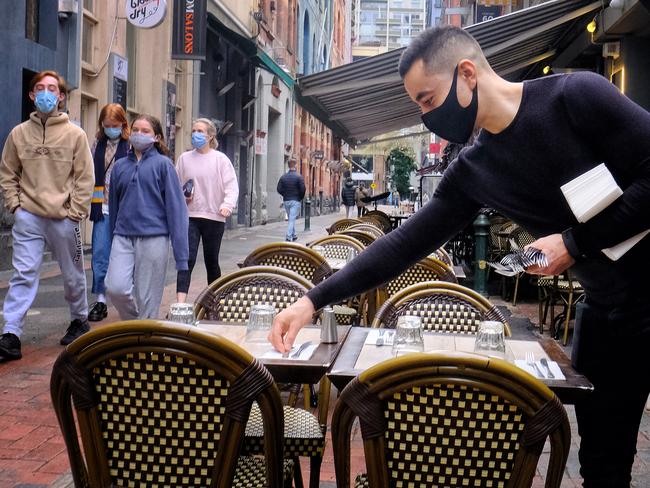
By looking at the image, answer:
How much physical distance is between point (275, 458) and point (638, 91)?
39.6 ft

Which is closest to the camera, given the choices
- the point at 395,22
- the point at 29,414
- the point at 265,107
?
the point at 29,414

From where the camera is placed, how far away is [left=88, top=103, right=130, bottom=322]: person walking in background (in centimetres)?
776

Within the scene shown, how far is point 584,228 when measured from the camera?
88.5 inches

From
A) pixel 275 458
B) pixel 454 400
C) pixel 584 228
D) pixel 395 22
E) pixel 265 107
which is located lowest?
pixel 275 458

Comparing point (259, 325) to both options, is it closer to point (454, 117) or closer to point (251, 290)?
point (251, 290)

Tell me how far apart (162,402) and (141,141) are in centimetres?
395

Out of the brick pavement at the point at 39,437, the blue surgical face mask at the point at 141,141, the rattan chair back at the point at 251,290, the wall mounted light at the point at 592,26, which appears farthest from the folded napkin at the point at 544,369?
the wall mounted light at the point at 592,26

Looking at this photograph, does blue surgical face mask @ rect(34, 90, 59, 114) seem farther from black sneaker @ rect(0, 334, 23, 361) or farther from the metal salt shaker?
the metal salt shaker

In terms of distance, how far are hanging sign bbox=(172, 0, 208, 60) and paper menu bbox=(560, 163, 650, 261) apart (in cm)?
1736

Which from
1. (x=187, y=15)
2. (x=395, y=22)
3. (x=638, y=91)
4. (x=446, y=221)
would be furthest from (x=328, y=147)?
(x=395, y=22)

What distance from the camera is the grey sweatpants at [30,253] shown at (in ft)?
20.4

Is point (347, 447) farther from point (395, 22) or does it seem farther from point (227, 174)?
point (395, 22)

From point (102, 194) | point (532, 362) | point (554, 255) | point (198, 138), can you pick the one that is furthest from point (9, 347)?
point (554, 255)

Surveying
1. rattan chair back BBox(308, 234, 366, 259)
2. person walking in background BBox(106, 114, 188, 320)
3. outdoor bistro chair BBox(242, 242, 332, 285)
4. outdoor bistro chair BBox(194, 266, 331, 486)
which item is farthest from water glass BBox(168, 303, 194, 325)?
rattan chair back BBox(308, 234, 366, 259)
